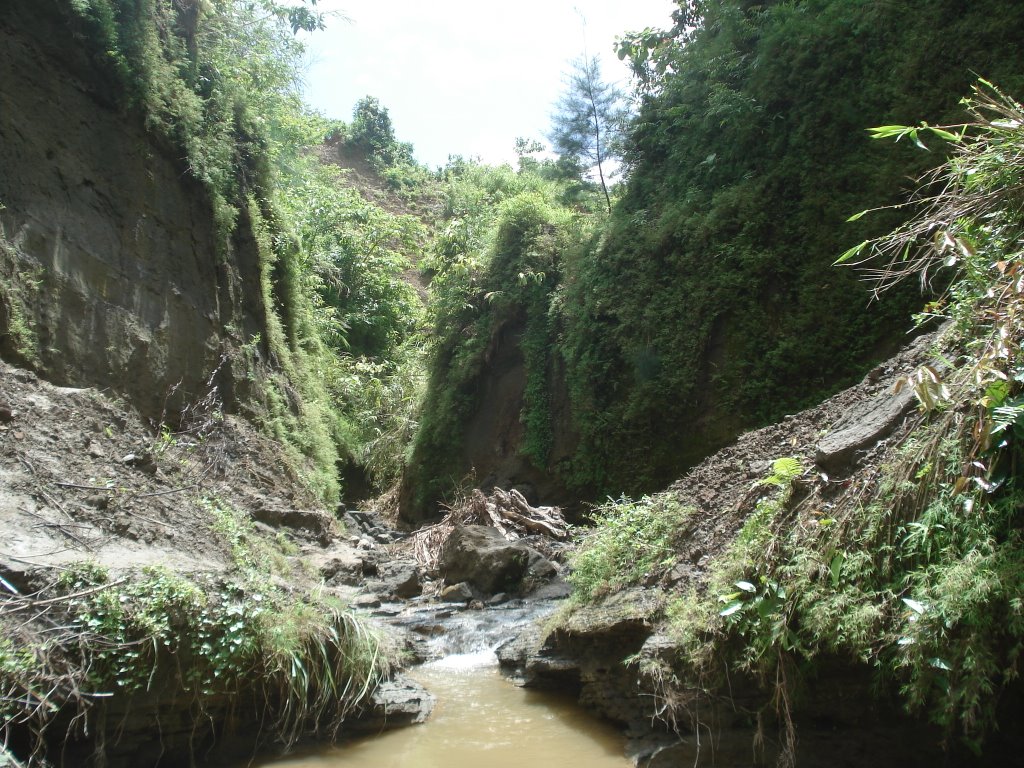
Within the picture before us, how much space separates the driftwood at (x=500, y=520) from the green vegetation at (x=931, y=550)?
7102 mm

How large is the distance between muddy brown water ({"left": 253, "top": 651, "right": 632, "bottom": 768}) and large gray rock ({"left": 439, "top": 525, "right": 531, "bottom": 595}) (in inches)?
116

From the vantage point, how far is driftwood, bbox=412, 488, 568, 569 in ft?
37.4

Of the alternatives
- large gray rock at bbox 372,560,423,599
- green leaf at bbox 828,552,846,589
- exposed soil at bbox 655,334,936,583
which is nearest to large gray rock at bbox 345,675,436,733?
exposed soil at bbox 655,334,936,583

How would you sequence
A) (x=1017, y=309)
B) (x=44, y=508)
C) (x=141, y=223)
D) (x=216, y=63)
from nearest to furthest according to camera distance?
(x=1017, y=309), (x=44, y=508), (x=141, y=223), (x=216, y=63)

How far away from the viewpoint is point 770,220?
10.8 m

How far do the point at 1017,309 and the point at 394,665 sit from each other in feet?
15.5

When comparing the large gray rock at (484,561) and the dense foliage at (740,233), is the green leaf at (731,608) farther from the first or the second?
the dense foliage at (740,233)

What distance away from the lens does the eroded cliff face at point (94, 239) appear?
7859 mm

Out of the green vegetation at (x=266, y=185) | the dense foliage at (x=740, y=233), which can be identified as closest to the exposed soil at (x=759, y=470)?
the dense foliage at (x=740, y=233)

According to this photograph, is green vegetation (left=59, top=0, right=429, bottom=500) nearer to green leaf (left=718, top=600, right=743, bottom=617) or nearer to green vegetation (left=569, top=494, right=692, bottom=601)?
green vegetation (left=569, top=494, right=692, bottom=601)

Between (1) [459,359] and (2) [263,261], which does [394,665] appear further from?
(1) [459,359]

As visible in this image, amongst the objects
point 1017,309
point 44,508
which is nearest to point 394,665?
point 44,508

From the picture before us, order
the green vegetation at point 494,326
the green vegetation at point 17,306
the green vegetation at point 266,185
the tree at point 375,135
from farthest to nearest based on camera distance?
the tree at point 375,135, the green vegetation at point 494,326, the green vegetation at point 266,185, the green vegetation at point 17,306

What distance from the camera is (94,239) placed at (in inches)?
346
